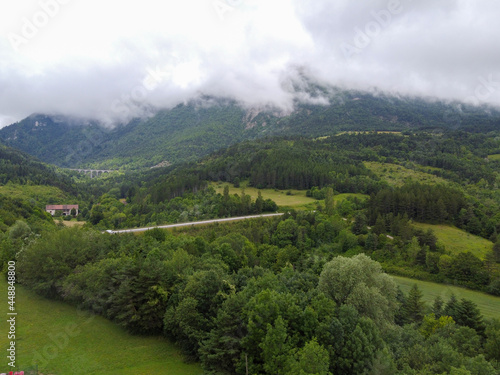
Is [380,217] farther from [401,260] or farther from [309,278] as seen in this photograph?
[309,278]

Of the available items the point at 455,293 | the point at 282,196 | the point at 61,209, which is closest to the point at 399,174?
the point at 282,196

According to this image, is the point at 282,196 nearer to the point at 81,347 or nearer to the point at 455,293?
the point at 455,293

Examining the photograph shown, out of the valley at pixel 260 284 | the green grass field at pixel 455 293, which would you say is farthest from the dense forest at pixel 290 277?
the green grass field at pixel 455 293

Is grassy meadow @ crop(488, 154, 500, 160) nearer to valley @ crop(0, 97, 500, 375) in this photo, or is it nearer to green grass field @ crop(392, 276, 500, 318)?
valley @ crop(0, 97, 500, 375)

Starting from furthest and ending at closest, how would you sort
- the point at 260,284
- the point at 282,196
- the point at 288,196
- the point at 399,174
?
the point at 399,174 → the point at 288,196 → the point at 282,196 → the point at 260,284

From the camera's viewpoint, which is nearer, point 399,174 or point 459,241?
point 459,241

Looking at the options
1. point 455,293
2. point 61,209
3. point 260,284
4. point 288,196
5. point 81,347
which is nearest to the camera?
point 81,347

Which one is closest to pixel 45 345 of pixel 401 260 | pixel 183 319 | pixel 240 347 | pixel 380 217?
pixel 183 319
